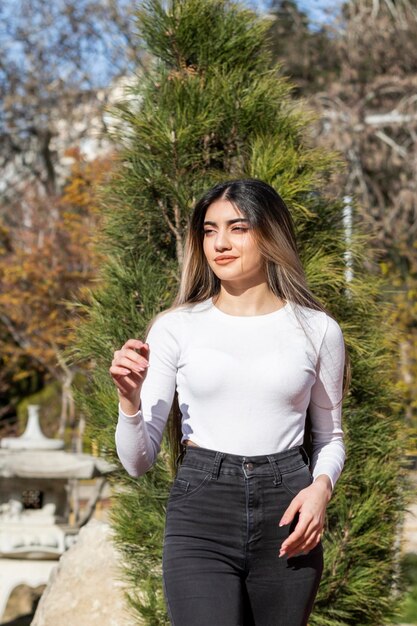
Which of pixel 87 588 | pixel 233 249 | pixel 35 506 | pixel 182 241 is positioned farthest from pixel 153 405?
pixel 35 506

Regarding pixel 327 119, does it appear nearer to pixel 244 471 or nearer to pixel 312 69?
pixel 312 69

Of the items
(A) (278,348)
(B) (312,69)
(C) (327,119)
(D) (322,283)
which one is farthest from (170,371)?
(B) (312,69)

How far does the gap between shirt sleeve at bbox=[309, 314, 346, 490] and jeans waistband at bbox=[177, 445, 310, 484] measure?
16 centimetres

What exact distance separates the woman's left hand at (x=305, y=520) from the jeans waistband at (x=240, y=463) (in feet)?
0.23

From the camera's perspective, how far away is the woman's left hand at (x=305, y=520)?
6.84ft

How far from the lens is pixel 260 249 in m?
2.40

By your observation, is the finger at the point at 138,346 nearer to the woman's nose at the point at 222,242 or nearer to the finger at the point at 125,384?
the finger at the point at 125,384

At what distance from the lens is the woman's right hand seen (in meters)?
2.01

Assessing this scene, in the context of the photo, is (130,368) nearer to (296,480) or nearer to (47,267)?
(296,480)

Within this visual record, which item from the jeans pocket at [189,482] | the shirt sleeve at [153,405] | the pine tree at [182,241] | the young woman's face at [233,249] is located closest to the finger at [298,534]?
the jeans pocket at [189,482]

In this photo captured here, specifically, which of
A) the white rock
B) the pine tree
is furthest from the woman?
the white rock

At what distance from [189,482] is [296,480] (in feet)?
0.79

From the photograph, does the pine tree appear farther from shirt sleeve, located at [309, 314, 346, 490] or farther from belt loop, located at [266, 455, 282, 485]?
belt loop, located at [266, 455, 282, 485]

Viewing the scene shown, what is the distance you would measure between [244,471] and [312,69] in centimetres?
1252
